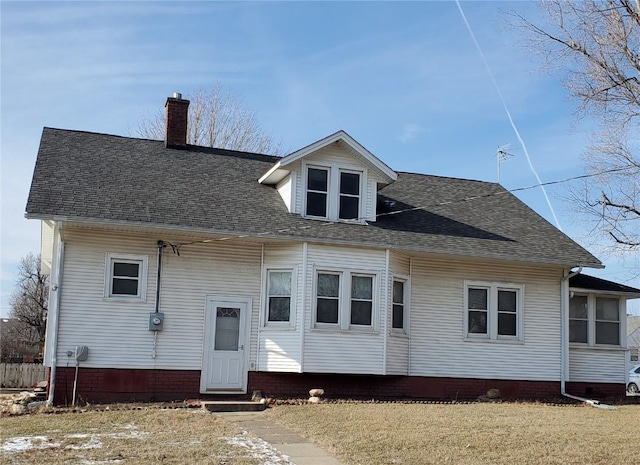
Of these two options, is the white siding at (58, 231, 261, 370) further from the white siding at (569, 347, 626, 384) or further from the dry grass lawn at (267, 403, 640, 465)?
the white siding at (569, 347, 626, 384)

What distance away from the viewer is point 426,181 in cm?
2348

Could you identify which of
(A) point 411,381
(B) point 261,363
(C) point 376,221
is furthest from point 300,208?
(A) point 411,381

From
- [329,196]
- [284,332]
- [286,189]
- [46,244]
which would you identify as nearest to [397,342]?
[284,332]

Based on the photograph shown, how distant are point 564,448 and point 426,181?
13048mm

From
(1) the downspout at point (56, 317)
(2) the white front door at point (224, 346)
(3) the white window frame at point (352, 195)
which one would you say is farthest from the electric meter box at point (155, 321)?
(3) the white window frame at point (352, 195)

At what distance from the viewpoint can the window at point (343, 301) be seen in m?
17.8

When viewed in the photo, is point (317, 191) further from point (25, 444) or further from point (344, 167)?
point (25, 444)

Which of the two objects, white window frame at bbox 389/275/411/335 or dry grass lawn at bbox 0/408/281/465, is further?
white window frame at bbox 389/275/411/335

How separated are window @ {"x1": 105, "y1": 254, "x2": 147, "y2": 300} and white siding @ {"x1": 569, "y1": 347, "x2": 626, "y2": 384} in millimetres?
11746

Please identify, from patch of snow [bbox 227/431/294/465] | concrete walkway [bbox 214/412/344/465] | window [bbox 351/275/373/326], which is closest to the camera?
patch of snow [bbox 227/431/294/465]

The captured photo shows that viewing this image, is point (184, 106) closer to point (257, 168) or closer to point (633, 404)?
point (257, 168)

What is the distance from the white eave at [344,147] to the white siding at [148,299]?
2117 millimetres

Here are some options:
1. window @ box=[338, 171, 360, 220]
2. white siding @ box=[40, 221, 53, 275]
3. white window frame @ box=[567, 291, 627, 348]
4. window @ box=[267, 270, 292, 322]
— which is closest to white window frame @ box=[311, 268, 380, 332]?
window @ box=[267, 270, 292, 322]

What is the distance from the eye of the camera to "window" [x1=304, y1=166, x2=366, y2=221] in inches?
736
